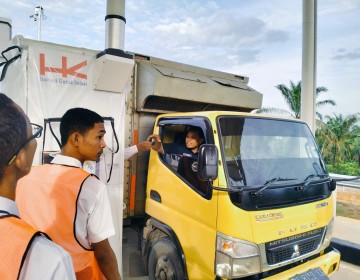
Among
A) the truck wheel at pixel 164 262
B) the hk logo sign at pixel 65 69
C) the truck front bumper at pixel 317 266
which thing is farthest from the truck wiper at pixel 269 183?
the hk logo sign at pixel 65 69

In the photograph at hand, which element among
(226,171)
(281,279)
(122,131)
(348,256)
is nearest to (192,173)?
(226,171)

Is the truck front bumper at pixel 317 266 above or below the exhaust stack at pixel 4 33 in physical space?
below

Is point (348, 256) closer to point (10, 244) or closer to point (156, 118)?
point (156, 118)

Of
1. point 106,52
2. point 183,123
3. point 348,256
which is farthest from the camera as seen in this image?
point 348,256

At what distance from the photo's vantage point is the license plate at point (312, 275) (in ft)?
8.08

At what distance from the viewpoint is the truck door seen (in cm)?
246

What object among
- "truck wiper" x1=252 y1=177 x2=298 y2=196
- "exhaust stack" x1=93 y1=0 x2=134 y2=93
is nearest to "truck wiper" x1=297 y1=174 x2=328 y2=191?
"truck wiper" x1=252 y1=177 x2=298 y2=196

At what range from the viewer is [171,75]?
3564 mm

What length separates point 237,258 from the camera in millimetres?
2254

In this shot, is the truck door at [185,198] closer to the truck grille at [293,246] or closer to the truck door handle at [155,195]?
the truck door handle at [155,195]

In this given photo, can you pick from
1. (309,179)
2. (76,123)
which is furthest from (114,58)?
(309,179)

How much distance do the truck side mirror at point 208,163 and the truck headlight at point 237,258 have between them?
0.51 m

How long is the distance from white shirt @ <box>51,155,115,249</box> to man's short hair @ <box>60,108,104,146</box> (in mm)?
396

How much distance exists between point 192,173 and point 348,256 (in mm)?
3531
